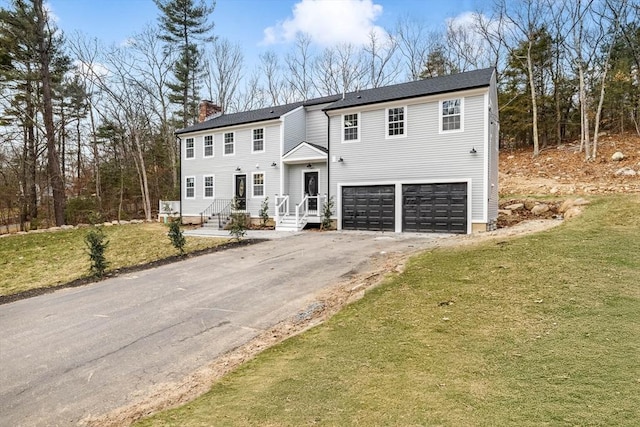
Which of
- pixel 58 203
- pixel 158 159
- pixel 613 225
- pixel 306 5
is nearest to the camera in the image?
pixel 613 225

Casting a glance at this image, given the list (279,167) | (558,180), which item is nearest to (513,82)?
(558,180)

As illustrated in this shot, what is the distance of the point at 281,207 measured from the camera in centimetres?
1803

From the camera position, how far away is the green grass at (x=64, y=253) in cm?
1045

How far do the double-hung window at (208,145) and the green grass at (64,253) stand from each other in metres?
5.39

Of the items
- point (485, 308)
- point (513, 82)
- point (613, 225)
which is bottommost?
point (485, 308)

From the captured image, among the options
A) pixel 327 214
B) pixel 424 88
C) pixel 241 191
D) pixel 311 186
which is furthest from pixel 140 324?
pixel 241 191

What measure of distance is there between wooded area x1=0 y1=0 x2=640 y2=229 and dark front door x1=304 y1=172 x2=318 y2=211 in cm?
1217

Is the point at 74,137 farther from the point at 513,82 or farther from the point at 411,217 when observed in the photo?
the point at 513,82

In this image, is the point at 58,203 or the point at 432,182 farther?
the point at 58,203

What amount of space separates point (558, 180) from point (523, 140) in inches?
435

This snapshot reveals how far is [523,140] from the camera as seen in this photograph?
2908 centimetres

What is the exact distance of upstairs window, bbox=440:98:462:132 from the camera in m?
13.9

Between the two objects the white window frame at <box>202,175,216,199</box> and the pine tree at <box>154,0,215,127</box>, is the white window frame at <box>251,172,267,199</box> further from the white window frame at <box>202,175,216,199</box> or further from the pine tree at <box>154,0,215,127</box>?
the pine tree at <box>154,0,215,127</box>

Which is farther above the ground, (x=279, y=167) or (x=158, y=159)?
(x=158, y=159)
